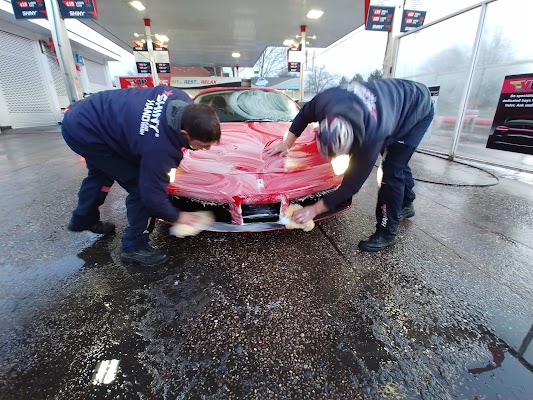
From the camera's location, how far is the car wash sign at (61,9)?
793 cm

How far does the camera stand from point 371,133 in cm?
152

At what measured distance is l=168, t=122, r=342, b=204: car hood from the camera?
1994 millimetres

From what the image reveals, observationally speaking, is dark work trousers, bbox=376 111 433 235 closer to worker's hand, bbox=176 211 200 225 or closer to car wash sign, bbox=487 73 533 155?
worker's hand, bbox=176 211 200 225

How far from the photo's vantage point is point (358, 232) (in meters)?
2.55

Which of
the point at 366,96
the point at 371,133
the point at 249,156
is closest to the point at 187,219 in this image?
the point at 249,156

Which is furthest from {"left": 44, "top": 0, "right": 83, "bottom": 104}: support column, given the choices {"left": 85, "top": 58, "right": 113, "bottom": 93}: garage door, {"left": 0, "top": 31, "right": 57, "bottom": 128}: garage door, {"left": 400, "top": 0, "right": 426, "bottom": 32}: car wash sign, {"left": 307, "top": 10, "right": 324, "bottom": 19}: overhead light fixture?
{"left": 85, "top": 58, "right": 113, "bottom": 93}: garage door

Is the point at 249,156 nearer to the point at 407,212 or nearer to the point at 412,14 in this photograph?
the point at 407,212

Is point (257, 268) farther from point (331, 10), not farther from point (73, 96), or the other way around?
point (331, 10)

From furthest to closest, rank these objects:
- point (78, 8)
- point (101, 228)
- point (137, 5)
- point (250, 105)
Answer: point (137, 5)
point (78, 8)
point (250, 105)
point (101, 228)

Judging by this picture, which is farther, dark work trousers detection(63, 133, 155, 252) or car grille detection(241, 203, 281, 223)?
car grille detection(241, 203, 281, 223)

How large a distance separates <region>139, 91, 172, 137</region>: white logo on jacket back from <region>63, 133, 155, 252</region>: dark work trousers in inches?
18.8

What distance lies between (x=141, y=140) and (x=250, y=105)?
2219 millimetres

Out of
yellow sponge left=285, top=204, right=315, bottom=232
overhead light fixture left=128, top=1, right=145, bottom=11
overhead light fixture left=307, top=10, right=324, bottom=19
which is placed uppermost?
overhead light fixture left=128, top=1, right=145, bottom=11

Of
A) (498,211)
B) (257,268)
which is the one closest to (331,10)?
(498,211)
